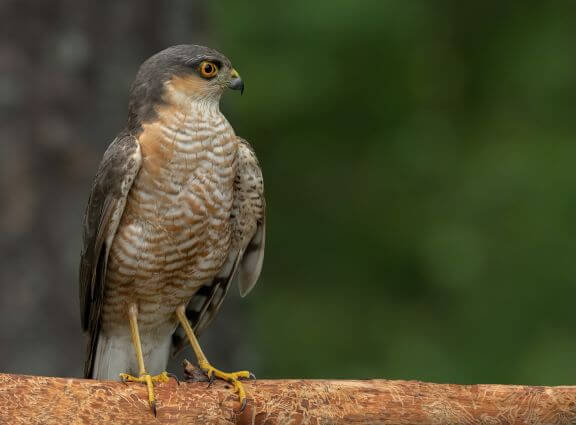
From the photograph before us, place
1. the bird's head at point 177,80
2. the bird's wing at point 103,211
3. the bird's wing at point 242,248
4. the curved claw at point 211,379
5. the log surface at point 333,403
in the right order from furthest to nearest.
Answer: the bird's wing at point 242,248, the bird's head at point 177,80, the bird's wing at point 103,211, the curved claw at point 211,379, the log surface at point 333,403

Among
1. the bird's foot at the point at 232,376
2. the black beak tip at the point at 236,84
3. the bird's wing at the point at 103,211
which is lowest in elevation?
the bird's foot at the point at 232,376

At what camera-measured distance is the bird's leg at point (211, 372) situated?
3892 mm

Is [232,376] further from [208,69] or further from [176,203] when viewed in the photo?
[208,69]

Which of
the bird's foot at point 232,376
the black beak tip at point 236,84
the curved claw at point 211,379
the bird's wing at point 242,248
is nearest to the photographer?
the bird's foot at point 232,376

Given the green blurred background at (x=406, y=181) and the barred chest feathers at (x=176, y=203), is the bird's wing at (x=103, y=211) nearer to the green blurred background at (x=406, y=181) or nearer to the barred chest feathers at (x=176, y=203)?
the barred chest feathers at (x=176, y=203)

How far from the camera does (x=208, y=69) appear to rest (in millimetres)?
4414

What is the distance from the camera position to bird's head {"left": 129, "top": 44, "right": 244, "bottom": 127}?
172 inches

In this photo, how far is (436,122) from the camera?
334 inches

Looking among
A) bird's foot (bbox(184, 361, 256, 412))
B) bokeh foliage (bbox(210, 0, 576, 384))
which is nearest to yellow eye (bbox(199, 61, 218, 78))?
bird's foot (bbox(184, 361, 256, 412))

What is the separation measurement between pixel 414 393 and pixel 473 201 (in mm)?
4398

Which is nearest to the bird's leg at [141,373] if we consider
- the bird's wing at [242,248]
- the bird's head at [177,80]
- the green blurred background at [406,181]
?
the bird's wing at [242,248]

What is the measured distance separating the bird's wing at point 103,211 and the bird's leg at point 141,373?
0.15 m

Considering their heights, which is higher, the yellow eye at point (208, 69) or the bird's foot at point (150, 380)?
the yellow eye at point (208, 69)

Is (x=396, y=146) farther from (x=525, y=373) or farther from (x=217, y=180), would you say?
(x=217, y=180)
